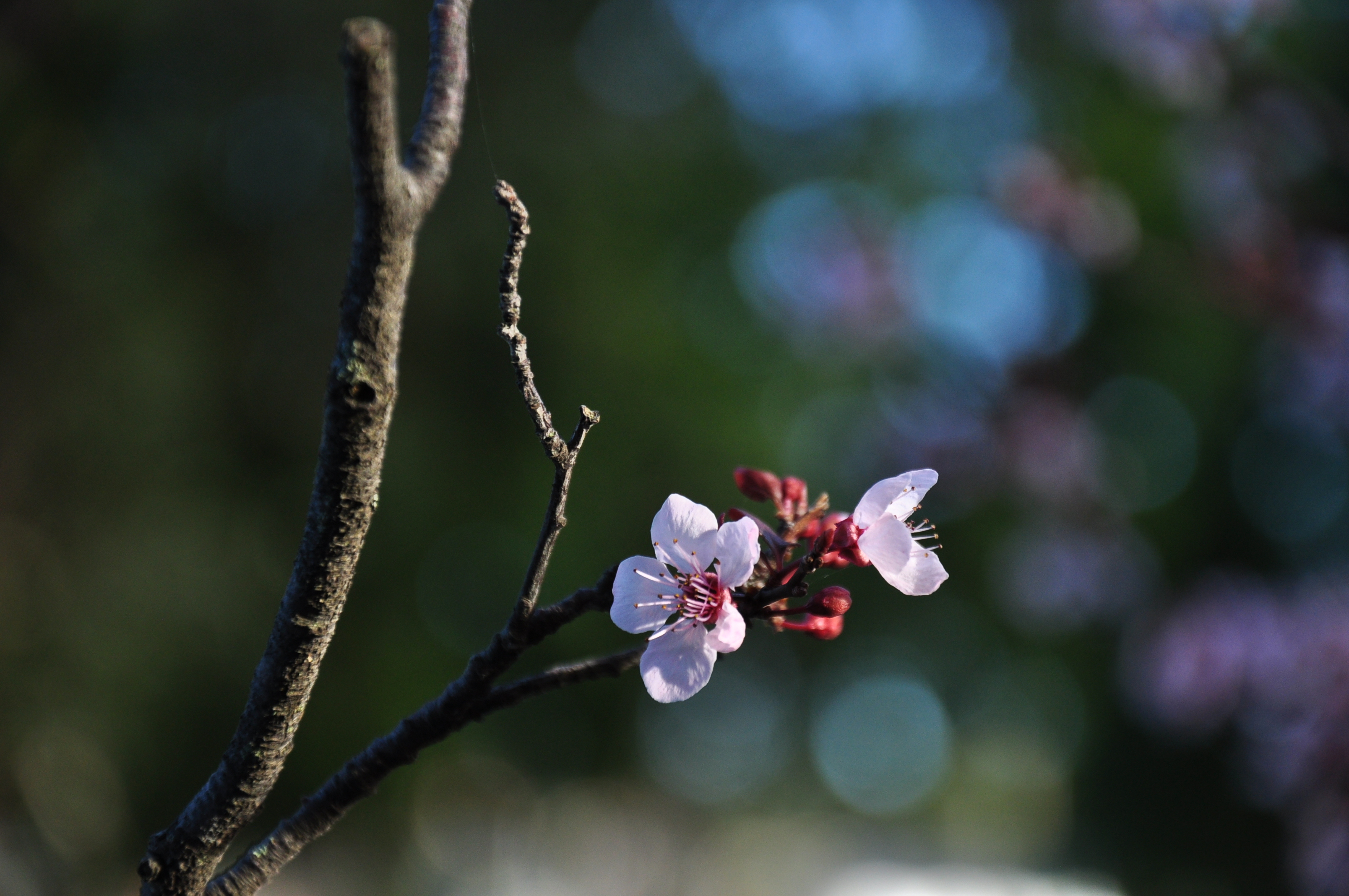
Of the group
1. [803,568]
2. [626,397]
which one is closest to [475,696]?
[803,568]

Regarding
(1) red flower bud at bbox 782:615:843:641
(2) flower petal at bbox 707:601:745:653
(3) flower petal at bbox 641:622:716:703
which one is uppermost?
(2) flower petal at bbox 707:601:745:653

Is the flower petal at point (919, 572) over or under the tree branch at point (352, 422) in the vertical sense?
under

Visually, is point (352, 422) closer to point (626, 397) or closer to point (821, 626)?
point (821, 626)

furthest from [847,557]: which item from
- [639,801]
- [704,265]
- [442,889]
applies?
[639,801]

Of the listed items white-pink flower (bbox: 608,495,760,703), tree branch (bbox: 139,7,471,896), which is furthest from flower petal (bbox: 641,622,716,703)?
tree branch (bbox: 139,7,471,896)

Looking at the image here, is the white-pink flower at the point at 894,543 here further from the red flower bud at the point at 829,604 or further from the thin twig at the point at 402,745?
the thin twig at the point at 402,745

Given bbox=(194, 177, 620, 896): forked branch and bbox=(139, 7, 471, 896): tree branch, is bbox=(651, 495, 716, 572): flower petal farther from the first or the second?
bbox=(139, 7, 471, 896): tree branch

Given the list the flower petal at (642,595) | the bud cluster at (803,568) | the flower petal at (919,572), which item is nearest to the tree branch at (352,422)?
the flower petal at (642,595)
